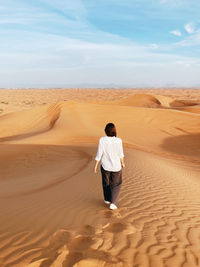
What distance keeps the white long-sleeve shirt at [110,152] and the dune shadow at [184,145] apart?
407 inches

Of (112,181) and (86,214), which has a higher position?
(112,181)

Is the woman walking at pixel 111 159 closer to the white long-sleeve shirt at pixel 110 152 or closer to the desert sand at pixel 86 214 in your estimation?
the white long-sleeve shirt at pixel 110 152

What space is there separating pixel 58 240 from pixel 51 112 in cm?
1919

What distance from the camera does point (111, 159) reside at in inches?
168

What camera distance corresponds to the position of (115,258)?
305 cm

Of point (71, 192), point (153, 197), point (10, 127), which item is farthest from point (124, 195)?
point (10, 127)

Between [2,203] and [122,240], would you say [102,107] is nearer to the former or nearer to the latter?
[2,203]

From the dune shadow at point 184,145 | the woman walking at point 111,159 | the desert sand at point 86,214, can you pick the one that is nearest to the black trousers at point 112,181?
the woman walking at point 111,159

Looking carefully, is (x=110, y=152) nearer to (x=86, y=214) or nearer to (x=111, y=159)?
(x=111, y=159)

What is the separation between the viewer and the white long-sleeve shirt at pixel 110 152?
4.24 meters

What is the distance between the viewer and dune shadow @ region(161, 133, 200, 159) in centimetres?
1451

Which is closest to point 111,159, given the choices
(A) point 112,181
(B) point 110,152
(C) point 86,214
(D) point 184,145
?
(B) point 110,152

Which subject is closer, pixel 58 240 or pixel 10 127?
pixel 58 240

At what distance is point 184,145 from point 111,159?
42.1 ft
